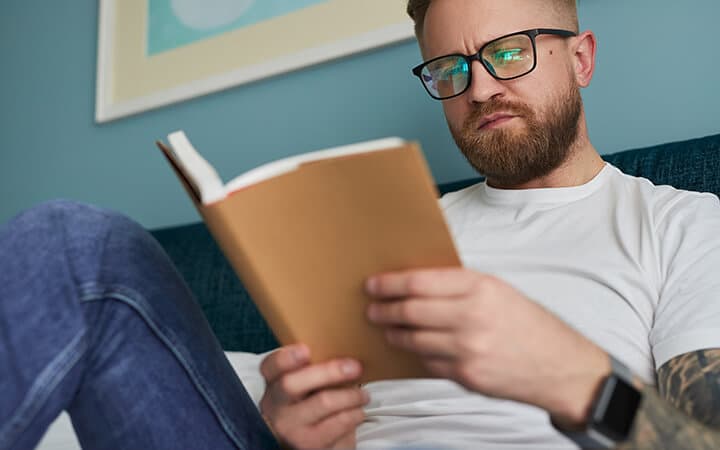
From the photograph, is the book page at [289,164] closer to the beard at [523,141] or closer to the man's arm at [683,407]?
the man's arm at [683,407]

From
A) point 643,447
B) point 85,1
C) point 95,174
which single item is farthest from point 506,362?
point 85,1

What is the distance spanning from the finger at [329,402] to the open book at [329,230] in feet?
0.20

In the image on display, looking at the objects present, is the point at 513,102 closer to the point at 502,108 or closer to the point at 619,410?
the point at 502,108

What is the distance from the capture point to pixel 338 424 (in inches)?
26.0

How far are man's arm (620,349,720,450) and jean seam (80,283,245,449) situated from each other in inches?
16.1

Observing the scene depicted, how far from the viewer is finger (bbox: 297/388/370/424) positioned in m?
0.63

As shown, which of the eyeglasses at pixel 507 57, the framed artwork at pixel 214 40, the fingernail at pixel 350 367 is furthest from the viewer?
the framed artwork at pixel 214 40

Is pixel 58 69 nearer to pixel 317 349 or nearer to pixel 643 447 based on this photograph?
pixel 317 349

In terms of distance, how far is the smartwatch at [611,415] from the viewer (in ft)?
1.68

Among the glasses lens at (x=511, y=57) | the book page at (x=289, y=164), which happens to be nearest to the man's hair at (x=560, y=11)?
the glasses lens at (x=511, y=57)

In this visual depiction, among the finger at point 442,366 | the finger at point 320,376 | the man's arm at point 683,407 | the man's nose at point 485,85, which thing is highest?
the man's nose at point 485,85

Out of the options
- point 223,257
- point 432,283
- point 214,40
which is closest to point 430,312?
point 432,283

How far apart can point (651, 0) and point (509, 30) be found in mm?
381

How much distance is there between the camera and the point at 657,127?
1.25 m
